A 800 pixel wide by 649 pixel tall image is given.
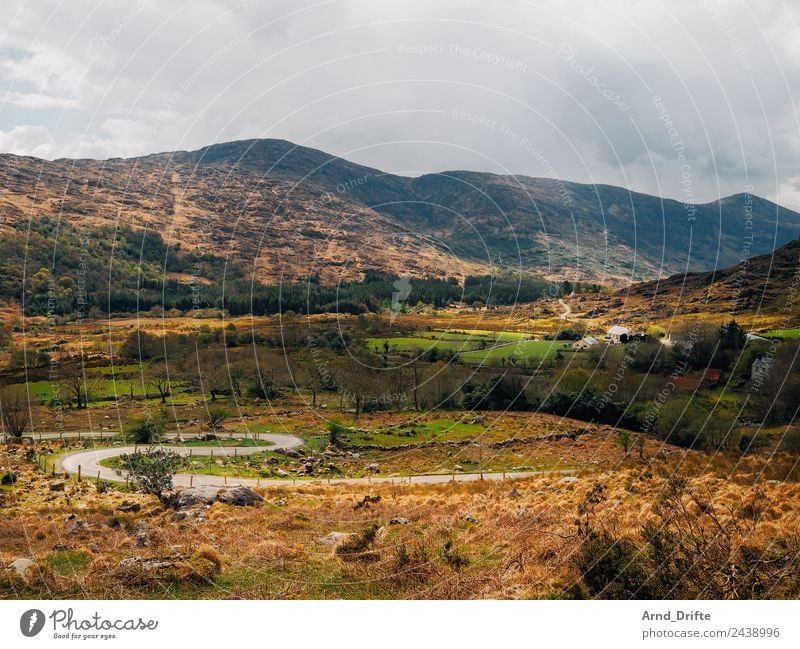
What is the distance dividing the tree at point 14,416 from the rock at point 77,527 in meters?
45.5

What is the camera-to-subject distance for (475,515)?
23.7 m

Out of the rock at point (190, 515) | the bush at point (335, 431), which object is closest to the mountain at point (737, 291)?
the bush at point (335, 431)

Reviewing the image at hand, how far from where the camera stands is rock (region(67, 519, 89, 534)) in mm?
24125

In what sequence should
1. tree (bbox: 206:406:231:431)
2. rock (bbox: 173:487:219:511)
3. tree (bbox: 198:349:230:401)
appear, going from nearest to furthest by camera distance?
rock (bbox: 173:487:219:511), tree (bbox: 206:406:231:431), tree (bbox: 198:349:230:401)

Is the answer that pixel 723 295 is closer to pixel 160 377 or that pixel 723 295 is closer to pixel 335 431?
pixel 335 431

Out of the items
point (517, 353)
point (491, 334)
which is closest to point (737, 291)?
point (517, 353)

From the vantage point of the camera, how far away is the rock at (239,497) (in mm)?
30625

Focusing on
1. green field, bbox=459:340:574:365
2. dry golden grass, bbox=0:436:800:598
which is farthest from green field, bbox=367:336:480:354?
dry golden grass, bbox=0:436:800:598

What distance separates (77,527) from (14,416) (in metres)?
48.8

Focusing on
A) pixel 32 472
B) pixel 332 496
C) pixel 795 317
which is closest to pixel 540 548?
pixel 332 496

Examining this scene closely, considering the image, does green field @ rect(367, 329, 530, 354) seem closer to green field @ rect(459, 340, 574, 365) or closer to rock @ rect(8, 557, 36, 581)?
green field @ rect(459, 340, 574, 365)

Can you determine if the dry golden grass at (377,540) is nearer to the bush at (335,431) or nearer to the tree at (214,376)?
the bush at (335,431)
